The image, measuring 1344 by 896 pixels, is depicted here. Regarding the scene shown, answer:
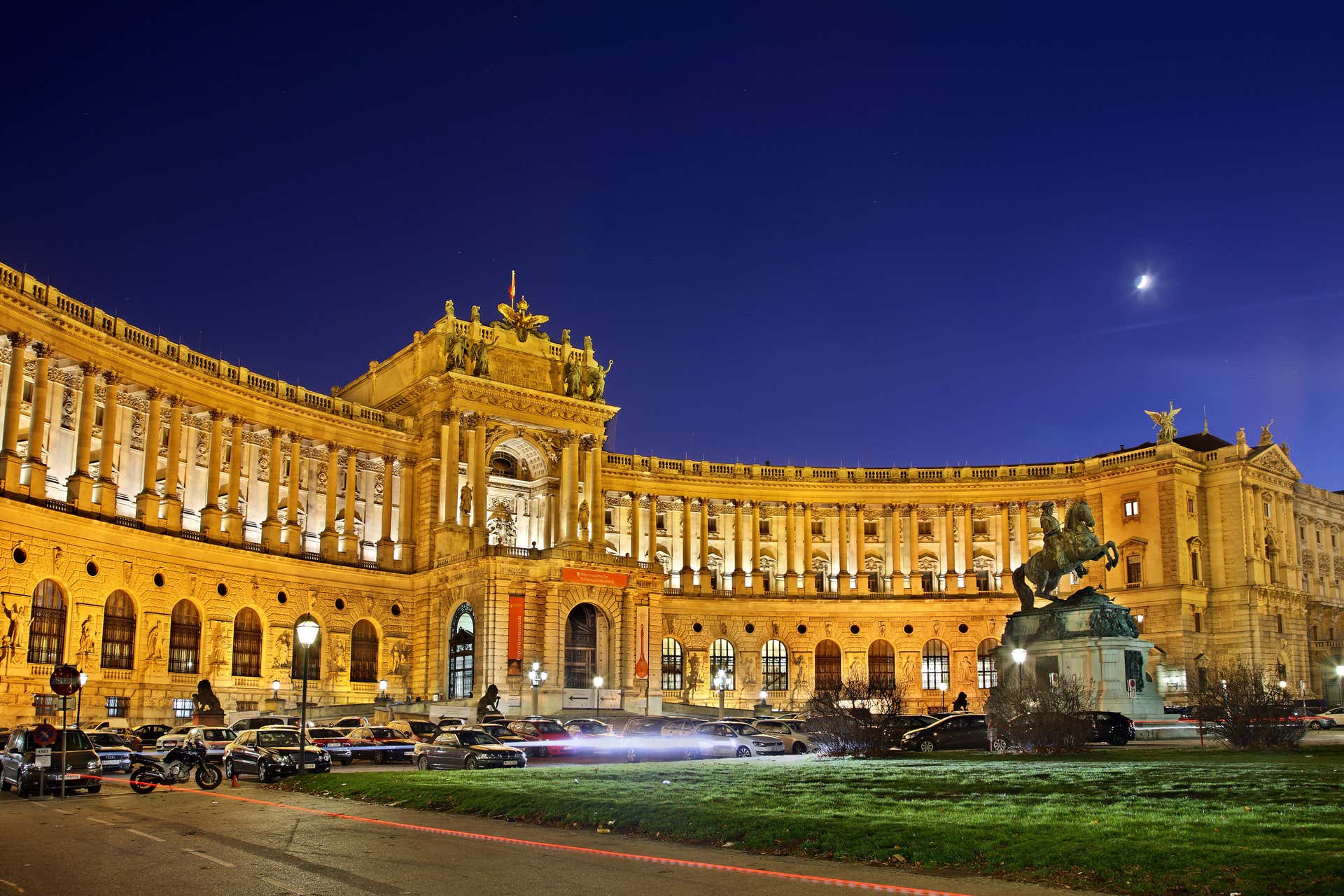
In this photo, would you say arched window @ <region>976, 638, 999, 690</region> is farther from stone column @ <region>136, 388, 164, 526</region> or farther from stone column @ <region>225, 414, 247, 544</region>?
stone column @ <region>136, 388, 164, 526</region>

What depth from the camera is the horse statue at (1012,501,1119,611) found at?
4303 centimetres

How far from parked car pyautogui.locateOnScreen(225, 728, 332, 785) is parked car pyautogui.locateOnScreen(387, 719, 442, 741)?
10267mm

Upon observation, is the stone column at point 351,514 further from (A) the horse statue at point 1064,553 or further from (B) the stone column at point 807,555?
(A) the horse statue at point 1064,553

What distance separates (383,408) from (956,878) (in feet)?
230

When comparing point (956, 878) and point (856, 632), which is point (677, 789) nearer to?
point (956, 878)

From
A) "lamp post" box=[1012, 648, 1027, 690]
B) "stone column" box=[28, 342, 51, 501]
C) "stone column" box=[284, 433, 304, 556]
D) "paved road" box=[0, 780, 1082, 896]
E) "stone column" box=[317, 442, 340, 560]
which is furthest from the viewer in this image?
"stone column" box=[317, 442, 340, 560]

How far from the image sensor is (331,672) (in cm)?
7069

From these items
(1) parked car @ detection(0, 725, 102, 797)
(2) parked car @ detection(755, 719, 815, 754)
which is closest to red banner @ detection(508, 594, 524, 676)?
(2) parked car @ detection(755, 719, 815, 754)

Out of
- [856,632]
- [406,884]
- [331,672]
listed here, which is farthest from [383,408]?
[406,884]

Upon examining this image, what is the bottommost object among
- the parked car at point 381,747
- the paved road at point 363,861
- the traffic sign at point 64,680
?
the parked car at point 381,747

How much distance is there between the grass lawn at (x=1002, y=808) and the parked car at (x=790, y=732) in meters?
13.3

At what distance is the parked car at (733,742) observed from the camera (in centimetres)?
4525

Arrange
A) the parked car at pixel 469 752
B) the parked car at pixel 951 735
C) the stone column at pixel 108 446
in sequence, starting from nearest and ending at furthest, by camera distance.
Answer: the parked car at pixel 951 735
the parked car at pixel 469 752
the stone column at pixel 108 446

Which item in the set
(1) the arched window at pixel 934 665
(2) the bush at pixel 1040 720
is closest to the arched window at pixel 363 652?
(1) the arched window at pixel 934 665
